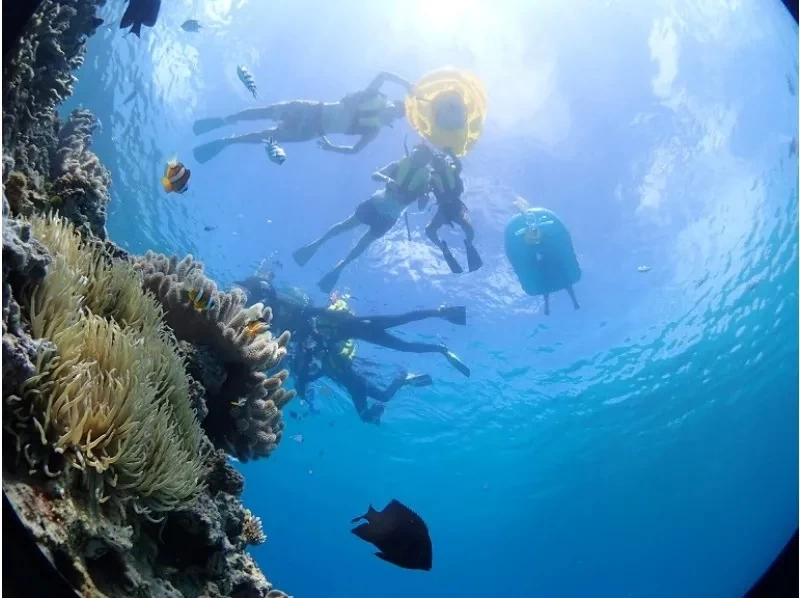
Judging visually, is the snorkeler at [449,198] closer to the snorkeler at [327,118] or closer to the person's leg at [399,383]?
the snorkeler at [327,118]

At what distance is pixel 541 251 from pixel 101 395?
10.7 metres

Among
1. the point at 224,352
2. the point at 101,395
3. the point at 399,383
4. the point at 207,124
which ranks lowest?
the point at 101,395

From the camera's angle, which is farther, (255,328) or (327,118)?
(327,118)

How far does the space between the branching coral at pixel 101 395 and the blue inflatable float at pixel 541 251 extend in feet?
32.5

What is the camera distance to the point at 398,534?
358 cm

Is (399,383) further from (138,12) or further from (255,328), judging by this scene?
(138,12)

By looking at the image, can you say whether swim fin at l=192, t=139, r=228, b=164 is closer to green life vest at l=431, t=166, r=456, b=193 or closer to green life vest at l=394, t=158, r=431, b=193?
green life vest at l=394, t=158, r=431, b=193

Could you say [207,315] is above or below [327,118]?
below

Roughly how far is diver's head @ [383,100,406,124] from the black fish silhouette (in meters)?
8.57

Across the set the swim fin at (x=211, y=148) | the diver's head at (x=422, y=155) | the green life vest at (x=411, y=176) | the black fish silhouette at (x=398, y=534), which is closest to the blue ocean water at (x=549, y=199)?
the black fish silhouette at (x=398, y=534)

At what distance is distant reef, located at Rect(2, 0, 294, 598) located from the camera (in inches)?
86.2

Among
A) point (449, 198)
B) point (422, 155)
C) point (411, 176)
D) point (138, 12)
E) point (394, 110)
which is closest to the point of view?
point (138, 12)

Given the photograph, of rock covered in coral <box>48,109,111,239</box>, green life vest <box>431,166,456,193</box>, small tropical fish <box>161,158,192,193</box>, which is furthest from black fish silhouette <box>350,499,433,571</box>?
green life vest <box>431,166,456,193</box>

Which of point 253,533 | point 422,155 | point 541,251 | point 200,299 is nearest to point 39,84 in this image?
point 200,299
